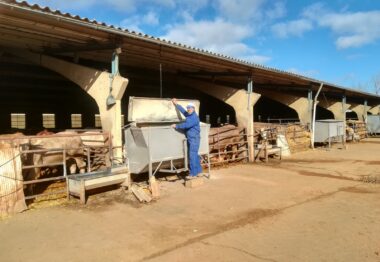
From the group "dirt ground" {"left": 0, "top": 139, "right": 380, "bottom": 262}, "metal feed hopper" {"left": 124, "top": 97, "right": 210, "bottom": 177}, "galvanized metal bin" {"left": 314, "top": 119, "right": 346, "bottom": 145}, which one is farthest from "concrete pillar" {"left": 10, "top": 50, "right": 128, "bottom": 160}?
"galvanized metal bin" {"left": 314, "top": 119, "right": 346, "bottom": 145}

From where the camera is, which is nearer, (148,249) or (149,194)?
(148,249)

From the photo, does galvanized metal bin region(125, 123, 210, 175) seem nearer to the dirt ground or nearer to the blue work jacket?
the blue work jacket

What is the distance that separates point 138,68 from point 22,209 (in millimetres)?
8879

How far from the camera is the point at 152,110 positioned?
9.48 metres

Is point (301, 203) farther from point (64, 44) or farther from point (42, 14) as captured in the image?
point (64, 44)

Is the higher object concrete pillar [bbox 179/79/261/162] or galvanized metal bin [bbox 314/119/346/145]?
concrete pillar [bbox 179/79/261/162]

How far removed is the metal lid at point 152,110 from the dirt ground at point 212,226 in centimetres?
174

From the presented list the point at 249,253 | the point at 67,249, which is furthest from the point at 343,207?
the point at 67,249

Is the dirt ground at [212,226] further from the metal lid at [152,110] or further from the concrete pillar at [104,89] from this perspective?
the metal lid at [152,110]

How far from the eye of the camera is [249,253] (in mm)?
4562

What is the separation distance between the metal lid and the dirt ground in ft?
5.70

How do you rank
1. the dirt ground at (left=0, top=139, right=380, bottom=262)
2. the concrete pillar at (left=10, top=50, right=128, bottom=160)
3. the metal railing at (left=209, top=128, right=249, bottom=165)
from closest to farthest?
the dirt ground at (left=0, top=139, right=380, bottom=262), the concrete pillar at (left=10, top=50, right=128, bottom=160), the metal railing at (left=209, top=128, right=249, bottom=165)

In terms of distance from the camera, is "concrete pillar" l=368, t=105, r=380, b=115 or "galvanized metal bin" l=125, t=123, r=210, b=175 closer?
"galvanized metal bin" l=125, t=123, r=210, b=175

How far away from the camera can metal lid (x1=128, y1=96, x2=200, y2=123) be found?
9.02m
